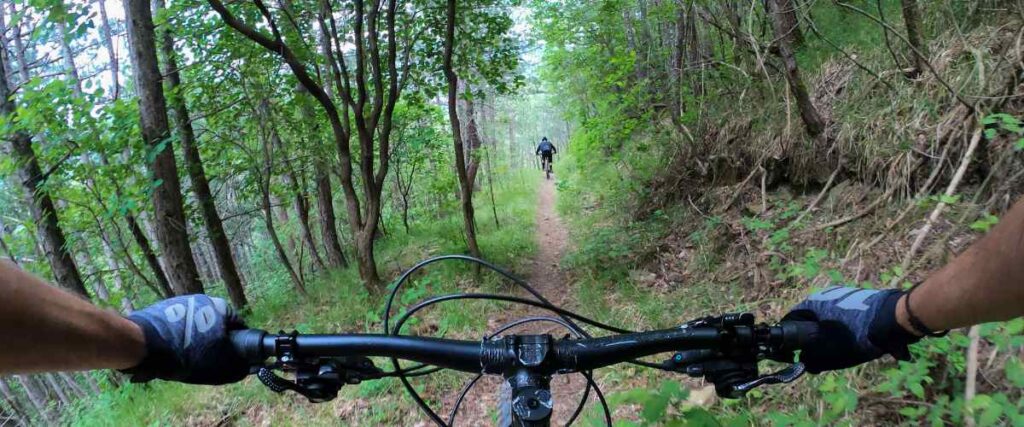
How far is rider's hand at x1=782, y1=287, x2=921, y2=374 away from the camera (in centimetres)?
103

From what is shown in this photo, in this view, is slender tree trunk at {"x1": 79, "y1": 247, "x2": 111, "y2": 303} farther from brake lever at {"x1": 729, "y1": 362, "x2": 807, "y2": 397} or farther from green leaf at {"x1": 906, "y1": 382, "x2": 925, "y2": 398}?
green leaf at {"x1": 906, "y1": 382, "x2": 925, "y2": 398}

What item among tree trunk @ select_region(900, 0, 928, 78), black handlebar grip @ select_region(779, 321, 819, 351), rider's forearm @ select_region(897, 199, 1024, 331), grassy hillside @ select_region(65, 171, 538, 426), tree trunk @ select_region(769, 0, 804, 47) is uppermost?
tree trunk @ select_region(769, 0, 804, 47)

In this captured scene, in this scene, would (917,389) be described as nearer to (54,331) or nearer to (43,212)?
(54,331)

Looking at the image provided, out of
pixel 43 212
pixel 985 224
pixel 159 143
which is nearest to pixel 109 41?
pixel 43 212

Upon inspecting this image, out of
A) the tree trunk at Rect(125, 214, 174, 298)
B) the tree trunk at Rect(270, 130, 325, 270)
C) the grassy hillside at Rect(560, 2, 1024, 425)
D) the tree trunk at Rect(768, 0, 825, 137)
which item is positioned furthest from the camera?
the tree trunk at Rect(270, 130, 325, 270)

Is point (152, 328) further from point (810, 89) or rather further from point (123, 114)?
point (810, 89)

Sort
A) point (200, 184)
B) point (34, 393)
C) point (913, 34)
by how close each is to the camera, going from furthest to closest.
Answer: point (34, 393)
point (200, 184)
point (913, 34)

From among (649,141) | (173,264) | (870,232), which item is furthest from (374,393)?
(649,141)

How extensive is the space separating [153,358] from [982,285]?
1.77 meters

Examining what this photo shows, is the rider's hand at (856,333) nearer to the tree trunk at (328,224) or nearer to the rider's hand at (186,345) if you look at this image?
the rider's hand at (186,345)

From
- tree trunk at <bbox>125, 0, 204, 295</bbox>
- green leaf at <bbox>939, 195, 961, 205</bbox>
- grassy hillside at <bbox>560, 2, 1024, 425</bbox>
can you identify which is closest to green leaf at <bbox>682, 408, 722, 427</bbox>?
grassy hillside at <bbox>560, 2, 1024, 425</bbox>

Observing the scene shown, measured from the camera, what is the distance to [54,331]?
806mm

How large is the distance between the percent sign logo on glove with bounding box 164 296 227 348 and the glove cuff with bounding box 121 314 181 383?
0.04 metres

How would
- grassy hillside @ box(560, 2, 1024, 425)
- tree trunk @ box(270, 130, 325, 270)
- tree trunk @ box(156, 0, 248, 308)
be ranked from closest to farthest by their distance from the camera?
grassy hillside @ box(560, 2, 1024, 425), tree trunk @ box(156, 0, 248, 308), tree trunk @ box(270, 130, 325, 270)
